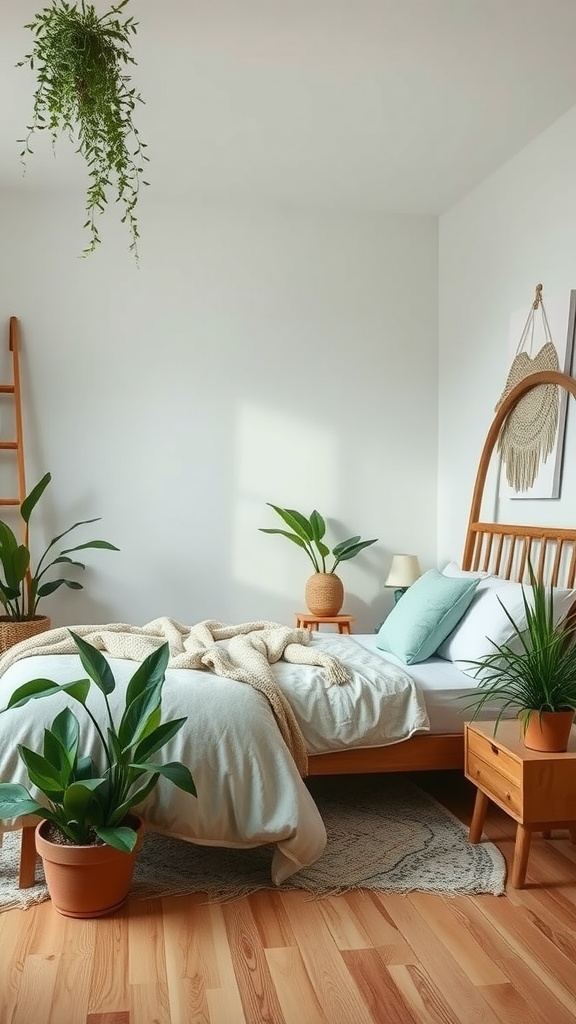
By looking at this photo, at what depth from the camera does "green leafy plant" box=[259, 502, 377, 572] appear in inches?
202

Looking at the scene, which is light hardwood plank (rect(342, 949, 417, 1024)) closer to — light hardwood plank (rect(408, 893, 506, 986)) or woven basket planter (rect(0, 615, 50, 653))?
light hardwood plank (rect(408, 893, 506, 986))

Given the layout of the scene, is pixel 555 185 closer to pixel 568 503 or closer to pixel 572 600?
pixel 568 503

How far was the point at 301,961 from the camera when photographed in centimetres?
220

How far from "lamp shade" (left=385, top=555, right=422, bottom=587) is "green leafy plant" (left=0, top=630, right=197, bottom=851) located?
2.79m

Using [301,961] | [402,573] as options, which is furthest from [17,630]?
[301,961]

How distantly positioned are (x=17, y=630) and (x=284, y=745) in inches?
91.7

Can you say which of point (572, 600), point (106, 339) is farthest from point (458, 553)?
point (106, 339)

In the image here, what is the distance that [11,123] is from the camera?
4.11 meters

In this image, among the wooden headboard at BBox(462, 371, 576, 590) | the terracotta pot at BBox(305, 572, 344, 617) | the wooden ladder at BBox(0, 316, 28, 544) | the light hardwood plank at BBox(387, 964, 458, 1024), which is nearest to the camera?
the light hardwood plank at BBox(387, 964, 458, 1024)

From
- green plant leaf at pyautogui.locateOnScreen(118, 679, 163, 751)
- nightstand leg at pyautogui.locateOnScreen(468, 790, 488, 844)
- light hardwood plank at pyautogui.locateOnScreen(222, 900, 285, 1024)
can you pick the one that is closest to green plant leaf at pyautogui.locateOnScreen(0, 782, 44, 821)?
green plant leaf at pyautogui.locateOnScreen(118, 679, 163, 751)

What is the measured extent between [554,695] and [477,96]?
251cm

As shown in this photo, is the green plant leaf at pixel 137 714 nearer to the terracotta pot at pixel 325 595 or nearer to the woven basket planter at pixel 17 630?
the woven basket planter at pixel 17 630

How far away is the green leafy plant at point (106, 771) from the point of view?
7.71ft

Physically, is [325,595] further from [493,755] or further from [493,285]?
[493,755]
